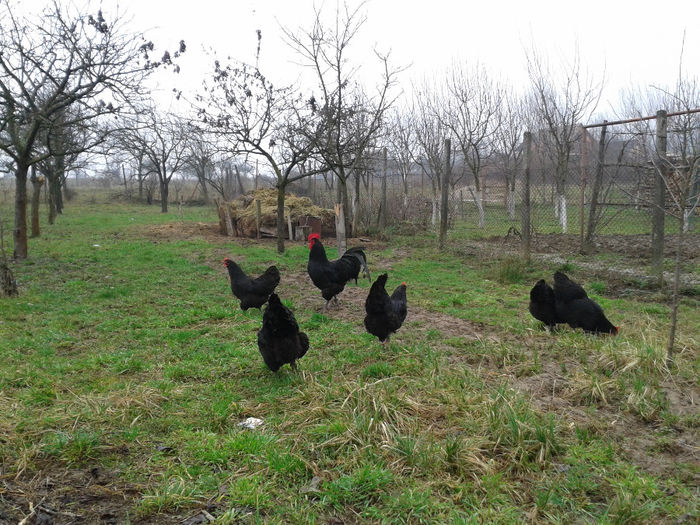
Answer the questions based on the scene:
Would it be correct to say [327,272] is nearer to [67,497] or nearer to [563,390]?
[563,390]

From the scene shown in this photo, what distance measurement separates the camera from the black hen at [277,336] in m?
4.41

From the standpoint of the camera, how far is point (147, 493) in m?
2.79

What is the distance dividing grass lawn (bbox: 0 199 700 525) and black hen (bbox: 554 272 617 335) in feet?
0.52

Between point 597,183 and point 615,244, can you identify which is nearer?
point 597,183

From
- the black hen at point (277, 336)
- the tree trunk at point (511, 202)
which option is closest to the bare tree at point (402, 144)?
the tree trunk at point (511, 202)

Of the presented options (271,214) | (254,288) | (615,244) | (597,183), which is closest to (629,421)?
(254,288)

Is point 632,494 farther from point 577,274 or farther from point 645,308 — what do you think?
point 577,274

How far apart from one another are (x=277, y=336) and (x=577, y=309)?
12.3 feet

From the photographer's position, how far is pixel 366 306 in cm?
529

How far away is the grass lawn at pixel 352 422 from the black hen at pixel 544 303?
224 millimetres

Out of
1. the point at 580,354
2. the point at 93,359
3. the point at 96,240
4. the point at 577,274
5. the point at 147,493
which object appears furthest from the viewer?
the point at 96,240

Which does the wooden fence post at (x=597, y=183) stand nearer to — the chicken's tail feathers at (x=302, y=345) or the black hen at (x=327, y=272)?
the black hen at (x=327, y=272)

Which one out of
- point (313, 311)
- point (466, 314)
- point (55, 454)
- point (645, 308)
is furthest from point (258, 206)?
point (55, 454)

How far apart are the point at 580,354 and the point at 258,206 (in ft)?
46.7
